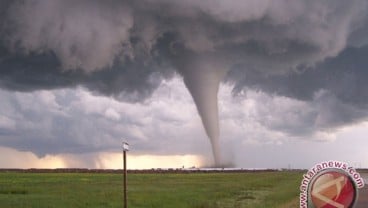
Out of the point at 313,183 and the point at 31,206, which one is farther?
the point at 31,206

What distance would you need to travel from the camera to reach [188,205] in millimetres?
35531

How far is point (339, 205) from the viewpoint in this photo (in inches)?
377

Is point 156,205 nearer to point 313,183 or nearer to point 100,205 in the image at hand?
point 100,205

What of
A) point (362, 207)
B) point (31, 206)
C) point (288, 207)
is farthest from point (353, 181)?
point (31, 206)

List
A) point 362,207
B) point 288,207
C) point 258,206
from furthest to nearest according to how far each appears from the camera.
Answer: point 258,206 → point 288,207 → point 362,207

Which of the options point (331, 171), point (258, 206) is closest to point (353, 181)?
point (331, 171)

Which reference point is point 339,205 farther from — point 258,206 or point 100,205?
point 100,205

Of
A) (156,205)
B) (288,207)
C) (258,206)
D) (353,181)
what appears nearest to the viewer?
(353,181)

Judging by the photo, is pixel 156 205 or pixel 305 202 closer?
pixel 305 202

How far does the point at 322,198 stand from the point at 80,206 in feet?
89.2

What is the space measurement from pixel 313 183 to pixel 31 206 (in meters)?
28.5

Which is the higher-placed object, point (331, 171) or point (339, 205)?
point (331, 171)

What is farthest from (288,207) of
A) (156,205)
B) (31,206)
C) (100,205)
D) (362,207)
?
(31,206)

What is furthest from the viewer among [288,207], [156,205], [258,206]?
[156,205]
